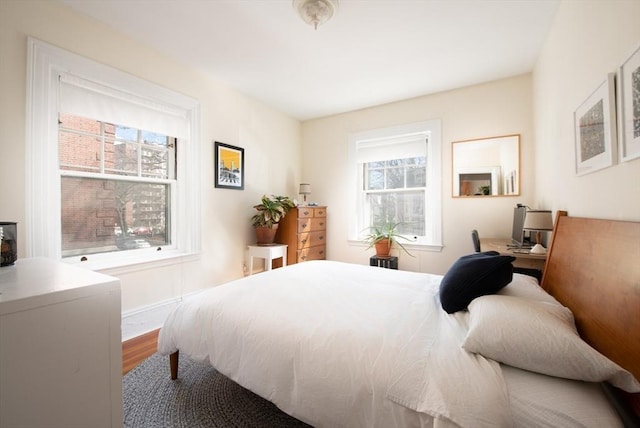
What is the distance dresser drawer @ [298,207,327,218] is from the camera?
3764 mm

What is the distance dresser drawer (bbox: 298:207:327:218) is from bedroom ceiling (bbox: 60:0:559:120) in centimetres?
158

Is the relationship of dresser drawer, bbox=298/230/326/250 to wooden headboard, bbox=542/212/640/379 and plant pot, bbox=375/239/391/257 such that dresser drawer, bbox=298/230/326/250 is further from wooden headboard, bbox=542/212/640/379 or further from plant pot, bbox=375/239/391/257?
wooden headboard, bbox=542/212/640/379

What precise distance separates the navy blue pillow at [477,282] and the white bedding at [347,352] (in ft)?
0.24

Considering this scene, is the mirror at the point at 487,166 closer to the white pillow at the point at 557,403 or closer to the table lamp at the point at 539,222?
the table lamp at the point at 539,222

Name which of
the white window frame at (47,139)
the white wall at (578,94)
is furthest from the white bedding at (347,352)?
the white window frame at (47,139)

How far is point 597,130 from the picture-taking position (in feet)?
4.57

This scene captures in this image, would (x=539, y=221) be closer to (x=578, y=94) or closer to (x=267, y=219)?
(x=578, y=94)

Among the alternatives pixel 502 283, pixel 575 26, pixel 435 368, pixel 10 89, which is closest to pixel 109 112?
pixel 10 89

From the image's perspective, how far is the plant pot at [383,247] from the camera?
3.68m

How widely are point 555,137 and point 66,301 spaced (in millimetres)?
3155

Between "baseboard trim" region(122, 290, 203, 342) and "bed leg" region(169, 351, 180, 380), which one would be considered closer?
"bed leg" region(169, 351, 180, 380)

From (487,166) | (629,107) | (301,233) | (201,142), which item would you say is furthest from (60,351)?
(487,166)

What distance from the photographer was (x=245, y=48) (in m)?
2.57

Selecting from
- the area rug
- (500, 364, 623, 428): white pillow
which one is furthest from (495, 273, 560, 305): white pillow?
the area rug
